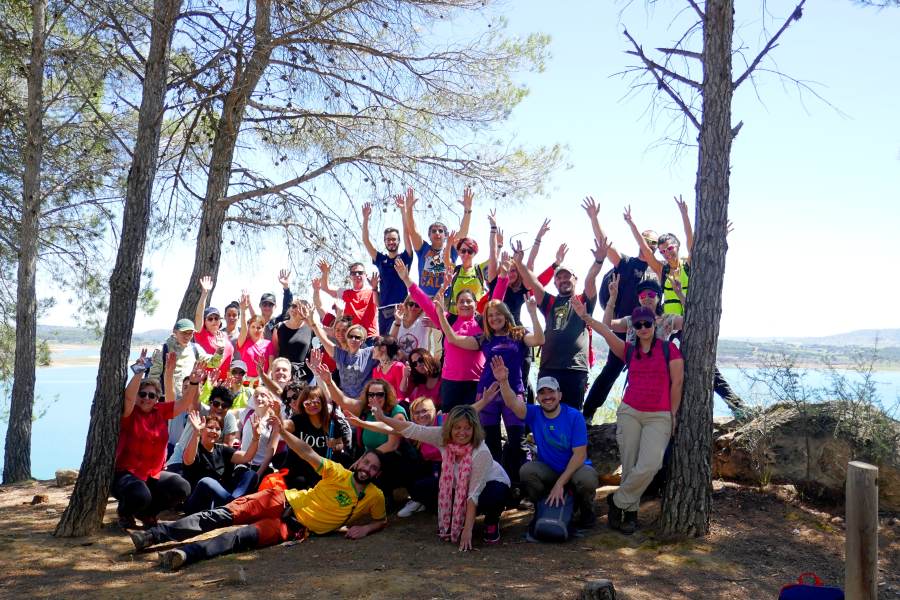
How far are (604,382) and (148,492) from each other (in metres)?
→ 3.96

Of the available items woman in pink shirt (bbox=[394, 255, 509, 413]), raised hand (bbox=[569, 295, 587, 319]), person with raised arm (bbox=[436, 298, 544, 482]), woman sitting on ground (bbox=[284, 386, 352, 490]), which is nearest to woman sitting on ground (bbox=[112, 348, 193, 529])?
woman sitting on ground (bbox=[284, 386, 352, 490])

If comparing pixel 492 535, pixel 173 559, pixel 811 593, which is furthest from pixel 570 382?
pixel 173 559

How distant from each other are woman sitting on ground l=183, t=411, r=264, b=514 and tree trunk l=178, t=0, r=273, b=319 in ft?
11.4

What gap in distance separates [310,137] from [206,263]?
2.50 meters

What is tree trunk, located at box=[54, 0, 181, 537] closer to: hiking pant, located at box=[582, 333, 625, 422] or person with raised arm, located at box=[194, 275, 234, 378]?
person with raised arm, located at box=[194, 275, 234, 378]

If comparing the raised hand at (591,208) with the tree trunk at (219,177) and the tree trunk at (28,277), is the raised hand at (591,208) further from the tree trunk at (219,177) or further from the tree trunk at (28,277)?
the tree trunk at (28,277)

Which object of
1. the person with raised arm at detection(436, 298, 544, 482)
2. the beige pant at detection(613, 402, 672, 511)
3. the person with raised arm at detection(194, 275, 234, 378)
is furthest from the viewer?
the person with raised arm at detection(194, 275, 234, 378)

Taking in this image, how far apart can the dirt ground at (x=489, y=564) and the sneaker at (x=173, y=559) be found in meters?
0.08

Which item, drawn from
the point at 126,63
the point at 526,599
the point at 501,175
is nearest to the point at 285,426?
the point at 526,599

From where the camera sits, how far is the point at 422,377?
674cm

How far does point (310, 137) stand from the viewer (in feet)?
35.6

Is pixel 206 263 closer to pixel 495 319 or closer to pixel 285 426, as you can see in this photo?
pixel 285 426

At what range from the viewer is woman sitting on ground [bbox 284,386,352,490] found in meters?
6.23

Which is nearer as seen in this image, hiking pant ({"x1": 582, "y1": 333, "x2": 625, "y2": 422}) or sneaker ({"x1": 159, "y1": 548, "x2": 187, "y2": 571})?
sneaker ({"x1": 159, "y1": 548, "x2": 187, "y2": 571})
